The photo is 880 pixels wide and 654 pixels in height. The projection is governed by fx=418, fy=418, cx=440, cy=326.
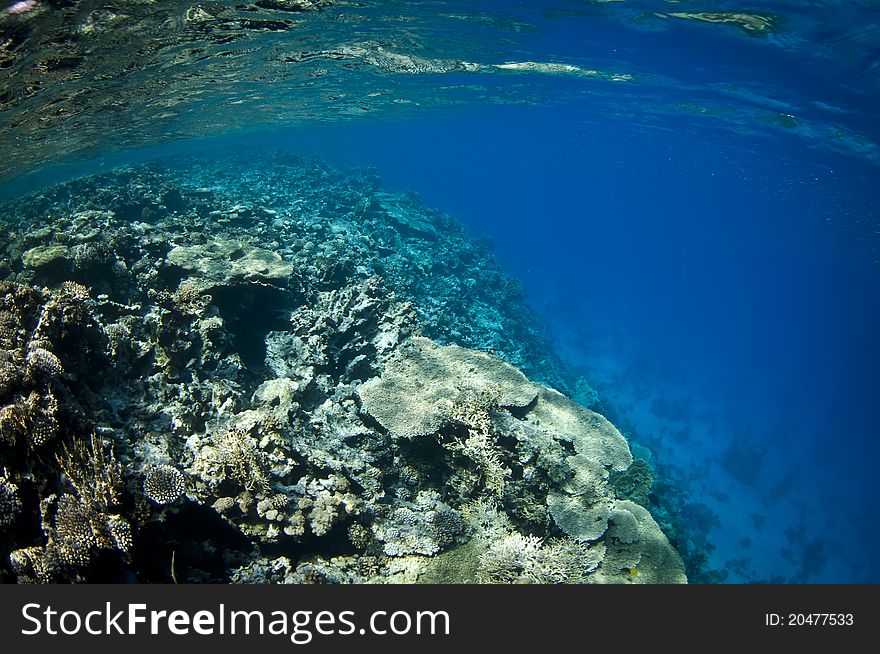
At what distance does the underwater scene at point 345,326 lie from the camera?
198 inches

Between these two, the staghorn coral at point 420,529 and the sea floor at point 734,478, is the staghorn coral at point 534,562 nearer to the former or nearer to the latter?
the staghorn coral at point 420,529

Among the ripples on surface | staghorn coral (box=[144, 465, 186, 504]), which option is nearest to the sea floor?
the ripples on surface

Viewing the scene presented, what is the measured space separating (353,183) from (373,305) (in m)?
19.5

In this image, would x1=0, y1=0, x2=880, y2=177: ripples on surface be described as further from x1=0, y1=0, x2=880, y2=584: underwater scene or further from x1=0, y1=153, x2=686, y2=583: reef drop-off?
x1=0, y1=153, x2=686, y2=583: reef drop-off

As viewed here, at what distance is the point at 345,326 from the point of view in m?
9.09

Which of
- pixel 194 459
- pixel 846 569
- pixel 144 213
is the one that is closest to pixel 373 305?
pixel 194 459

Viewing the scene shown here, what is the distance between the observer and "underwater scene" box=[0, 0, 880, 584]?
5.04 m

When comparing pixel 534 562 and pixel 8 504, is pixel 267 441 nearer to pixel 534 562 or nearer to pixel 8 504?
pixel 8 504

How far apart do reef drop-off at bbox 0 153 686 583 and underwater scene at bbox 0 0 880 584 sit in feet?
0.12

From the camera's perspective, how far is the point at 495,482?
6.09 m

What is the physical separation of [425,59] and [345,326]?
56.4 ft

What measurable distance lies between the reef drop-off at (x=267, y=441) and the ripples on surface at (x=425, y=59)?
6.43 meters

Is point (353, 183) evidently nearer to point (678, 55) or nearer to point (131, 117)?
point (131, 117)

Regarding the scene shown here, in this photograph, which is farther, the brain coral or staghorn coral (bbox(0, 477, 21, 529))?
the brain coral
